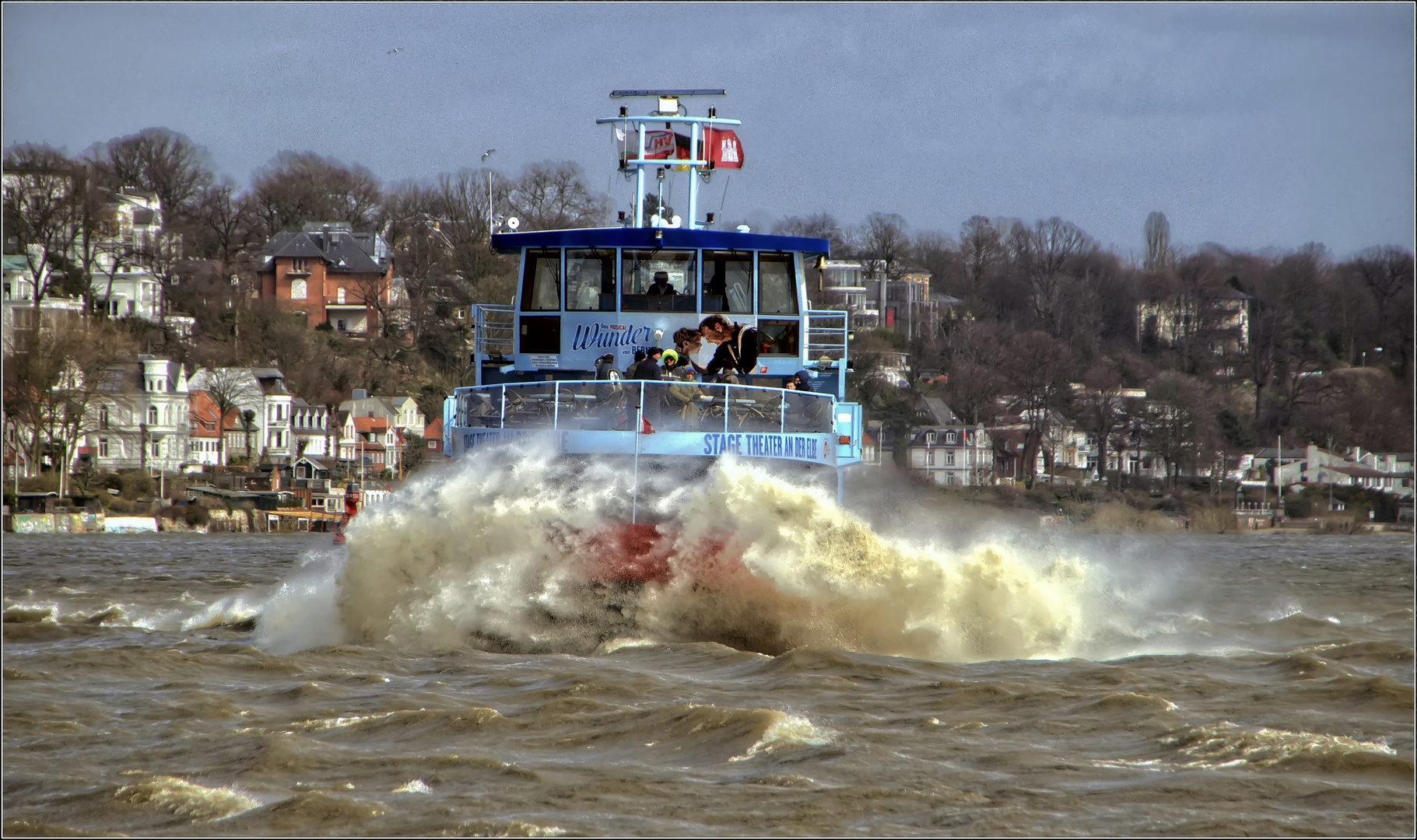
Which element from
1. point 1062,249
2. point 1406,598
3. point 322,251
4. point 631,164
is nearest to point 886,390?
point 1062,249

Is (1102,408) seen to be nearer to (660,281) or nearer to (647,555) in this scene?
(660,281)

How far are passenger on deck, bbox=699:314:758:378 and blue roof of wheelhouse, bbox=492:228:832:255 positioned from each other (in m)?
1.14

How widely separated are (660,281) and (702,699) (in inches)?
390

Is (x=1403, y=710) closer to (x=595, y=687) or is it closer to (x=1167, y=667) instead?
(x=1167, y=667)

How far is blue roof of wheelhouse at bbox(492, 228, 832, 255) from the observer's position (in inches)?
842

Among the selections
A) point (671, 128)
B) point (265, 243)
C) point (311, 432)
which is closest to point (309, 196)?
point (265, 243)

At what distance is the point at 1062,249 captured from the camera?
403 feet

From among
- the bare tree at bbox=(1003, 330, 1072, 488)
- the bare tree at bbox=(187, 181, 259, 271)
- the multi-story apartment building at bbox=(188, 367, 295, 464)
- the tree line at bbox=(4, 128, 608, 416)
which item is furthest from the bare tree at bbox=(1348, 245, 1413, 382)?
the bare tree at bbox=(187, 181, 259, 271)

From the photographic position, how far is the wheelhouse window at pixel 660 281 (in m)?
21.7

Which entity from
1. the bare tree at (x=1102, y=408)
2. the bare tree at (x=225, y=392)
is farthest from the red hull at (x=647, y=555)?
the bare tree at (x=225, y=392)

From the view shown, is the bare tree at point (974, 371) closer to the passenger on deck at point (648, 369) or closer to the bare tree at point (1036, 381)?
the bare tree at point (1036, 381)

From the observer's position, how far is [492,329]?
2336 cm

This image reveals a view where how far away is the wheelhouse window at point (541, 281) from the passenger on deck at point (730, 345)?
260cm

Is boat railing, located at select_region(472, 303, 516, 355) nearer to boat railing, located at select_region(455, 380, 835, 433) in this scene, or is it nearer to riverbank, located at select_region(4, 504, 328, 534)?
boat railing, located at select_region(455, 380, 835, 433)
